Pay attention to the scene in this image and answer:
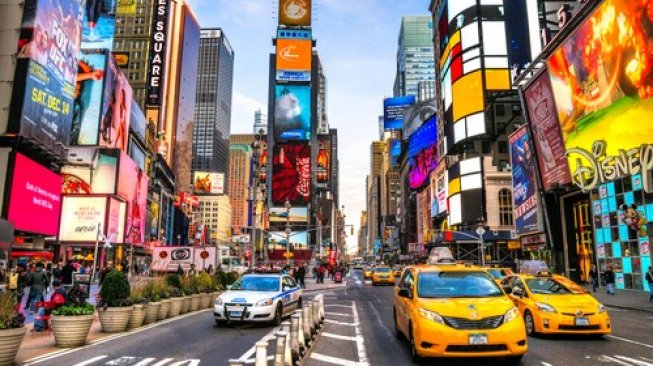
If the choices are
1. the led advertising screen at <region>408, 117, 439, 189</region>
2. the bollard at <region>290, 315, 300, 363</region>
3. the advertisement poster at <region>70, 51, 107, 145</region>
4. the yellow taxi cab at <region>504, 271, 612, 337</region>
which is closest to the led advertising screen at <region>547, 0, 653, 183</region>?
the yellow taxi cab at <region>504, 271, 612, 337</region>

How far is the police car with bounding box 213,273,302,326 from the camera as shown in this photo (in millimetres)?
13375

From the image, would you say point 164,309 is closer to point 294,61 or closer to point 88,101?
point 88,101

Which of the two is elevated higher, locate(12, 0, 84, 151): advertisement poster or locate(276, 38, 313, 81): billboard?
locate(276, 38, 313, 81): billboard

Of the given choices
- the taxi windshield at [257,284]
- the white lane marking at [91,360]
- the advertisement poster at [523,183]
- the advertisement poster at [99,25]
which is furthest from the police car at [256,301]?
the advertisement poster at [99,25]

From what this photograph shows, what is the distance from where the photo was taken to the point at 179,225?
143 meters

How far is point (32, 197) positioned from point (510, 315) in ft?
149

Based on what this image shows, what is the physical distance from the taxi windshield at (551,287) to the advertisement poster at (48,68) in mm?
39470

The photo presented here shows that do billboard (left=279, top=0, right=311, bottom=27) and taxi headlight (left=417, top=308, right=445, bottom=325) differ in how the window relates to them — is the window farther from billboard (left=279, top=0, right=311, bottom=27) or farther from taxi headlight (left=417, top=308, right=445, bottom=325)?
taxi headlight (left=417, top=308, right=445, bottom=325)

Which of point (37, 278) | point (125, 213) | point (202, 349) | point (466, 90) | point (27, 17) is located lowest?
point (202, 349)

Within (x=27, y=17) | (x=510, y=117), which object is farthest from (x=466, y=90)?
(x=27, y=17)

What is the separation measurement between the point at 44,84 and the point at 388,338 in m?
41.6

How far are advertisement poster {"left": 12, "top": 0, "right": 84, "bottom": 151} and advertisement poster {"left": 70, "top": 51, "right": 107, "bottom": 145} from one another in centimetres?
1331

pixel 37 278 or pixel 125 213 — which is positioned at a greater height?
pixel 125 213

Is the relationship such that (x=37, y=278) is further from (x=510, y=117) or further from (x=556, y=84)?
(x=510, y=117)
